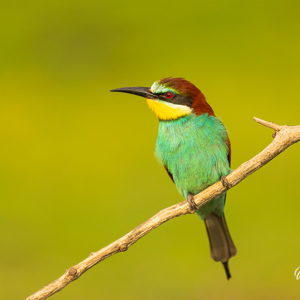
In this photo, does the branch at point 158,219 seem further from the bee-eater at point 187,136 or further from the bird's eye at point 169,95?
the bird's eye at point 169,95

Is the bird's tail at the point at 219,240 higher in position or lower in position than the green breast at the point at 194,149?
lower

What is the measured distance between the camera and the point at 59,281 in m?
1.36

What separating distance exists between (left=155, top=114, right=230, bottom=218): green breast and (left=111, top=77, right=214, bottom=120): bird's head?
35mm

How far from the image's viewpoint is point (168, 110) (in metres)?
1.63

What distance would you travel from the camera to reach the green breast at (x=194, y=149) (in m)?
1.70

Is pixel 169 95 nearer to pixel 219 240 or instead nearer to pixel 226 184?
pixel 226 184

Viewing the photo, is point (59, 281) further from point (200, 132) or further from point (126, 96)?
point (126, 96)

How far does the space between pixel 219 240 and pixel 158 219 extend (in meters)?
0.55

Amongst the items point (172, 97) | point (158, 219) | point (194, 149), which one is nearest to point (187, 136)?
point (194, 149)

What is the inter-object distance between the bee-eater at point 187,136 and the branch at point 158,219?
160mm

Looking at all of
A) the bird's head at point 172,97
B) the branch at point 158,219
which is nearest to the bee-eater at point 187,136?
the bird's head at point 172,97

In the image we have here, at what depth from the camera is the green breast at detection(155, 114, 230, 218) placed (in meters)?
1.70

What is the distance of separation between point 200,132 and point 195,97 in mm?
131

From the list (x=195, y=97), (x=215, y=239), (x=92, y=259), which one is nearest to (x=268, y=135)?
(x=215, y=239)
